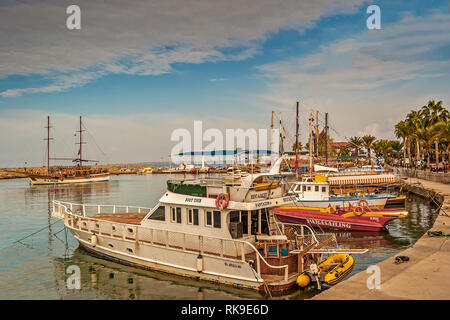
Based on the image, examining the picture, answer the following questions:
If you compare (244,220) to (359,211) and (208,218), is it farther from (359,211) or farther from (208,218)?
(359,211)

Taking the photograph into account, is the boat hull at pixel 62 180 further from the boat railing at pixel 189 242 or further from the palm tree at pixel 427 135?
the palm tree at pixel 427 135

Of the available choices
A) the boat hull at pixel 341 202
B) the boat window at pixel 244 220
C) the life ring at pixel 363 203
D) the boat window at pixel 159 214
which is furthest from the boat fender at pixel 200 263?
the life ring at pixel 363 203

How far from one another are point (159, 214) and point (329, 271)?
26.9 feet

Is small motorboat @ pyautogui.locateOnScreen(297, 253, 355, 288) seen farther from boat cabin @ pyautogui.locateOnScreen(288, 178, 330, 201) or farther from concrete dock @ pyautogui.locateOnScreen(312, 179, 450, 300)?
boat cabin @ pyautogui.locateOnScreen(288, 178, 330, 201)

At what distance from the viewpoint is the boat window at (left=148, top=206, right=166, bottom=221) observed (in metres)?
17.2

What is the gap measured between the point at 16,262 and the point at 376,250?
21.3m

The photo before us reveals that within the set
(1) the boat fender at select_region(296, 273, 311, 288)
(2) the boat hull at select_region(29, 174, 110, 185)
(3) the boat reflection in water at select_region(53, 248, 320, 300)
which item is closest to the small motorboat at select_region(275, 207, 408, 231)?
(1) the boat fender at select_region(296, 273, 311, 288)

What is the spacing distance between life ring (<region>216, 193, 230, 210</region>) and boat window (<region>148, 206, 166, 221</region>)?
3.62 m

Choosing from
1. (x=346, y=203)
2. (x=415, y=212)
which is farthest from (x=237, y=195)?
(x=415, y=212)

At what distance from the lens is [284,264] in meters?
14.1

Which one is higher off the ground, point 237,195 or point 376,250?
point 237,195

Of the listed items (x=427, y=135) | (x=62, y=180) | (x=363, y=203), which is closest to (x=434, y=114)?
(x=427, y=135)
